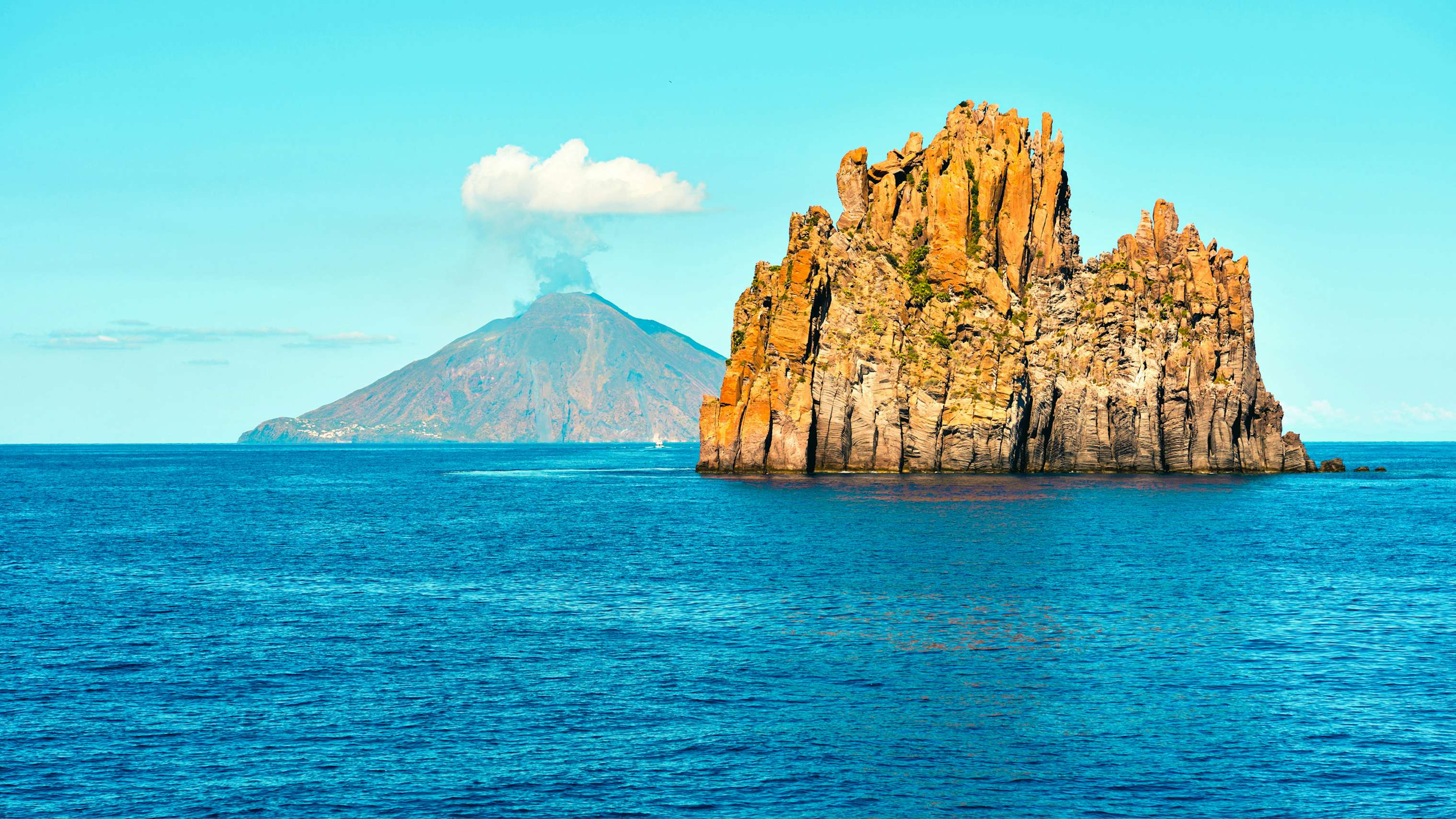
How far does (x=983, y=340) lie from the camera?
155500 mm

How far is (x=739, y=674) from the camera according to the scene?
42344 mm

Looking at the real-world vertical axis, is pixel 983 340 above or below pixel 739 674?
above

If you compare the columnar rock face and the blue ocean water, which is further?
the columnar rock face

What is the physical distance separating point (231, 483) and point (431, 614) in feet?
448

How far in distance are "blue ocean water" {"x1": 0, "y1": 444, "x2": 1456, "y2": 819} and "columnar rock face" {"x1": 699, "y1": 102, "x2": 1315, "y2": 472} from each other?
65.2 m

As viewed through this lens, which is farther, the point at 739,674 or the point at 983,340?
the point at 983,340

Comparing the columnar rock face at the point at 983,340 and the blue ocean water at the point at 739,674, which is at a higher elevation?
the columnar rock face at the point at 983,340

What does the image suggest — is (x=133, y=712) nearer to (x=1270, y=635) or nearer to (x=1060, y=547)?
(x=1270, y=635)

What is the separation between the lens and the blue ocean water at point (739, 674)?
30781mm

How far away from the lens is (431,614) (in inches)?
2157

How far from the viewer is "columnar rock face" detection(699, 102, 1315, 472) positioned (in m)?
154

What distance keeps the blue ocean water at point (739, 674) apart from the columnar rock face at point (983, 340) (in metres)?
65.2

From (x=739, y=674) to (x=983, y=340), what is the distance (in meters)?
120

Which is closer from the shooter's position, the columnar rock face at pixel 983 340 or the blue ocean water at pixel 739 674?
the blue ocean water at pixel 739 674
